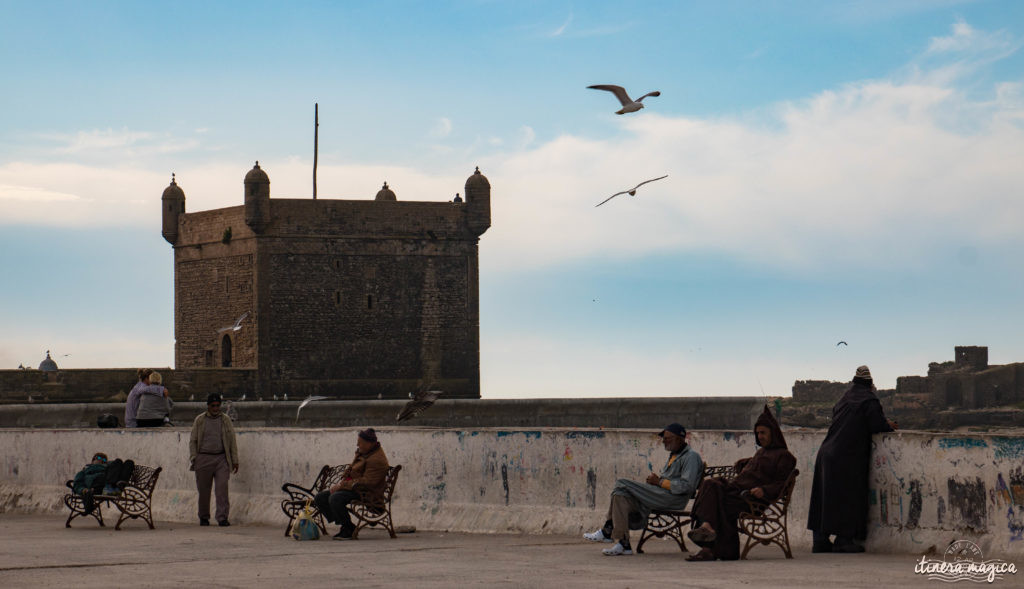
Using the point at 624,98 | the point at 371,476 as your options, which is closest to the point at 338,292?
the point at 624,98

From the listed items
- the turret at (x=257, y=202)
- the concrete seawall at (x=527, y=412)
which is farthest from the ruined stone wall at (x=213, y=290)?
the concrete seawall at (x=527, y=412)

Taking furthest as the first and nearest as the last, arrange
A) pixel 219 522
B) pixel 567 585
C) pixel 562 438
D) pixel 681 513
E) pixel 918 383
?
1. pixel 918 383
2. pixel 219 522
3. pixel 562 438
4. pixel 681 513
5. pixel 567 585

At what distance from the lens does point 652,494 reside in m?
10.9

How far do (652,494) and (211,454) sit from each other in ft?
18.0

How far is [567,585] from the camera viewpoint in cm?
909

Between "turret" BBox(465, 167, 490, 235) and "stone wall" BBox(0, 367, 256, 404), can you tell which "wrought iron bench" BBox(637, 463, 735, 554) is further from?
"turret" BBox(465, 167, 490, 235)

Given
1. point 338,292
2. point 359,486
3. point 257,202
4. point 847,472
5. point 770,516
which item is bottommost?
point 770,516

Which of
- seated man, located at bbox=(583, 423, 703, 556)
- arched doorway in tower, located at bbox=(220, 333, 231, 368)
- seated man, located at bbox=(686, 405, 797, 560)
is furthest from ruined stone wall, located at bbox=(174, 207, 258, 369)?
seated man, located at bbox=(686, 405, 797, 560)

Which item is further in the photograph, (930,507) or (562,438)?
(562,438)

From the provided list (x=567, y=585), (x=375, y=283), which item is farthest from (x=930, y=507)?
(x=375, y=283)

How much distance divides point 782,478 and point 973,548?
52.4 inches

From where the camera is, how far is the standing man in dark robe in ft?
35.1

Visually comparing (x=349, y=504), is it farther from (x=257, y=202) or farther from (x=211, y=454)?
(x=257, y=202)

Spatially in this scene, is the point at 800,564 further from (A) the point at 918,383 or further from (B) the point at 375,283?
(A) the point at 918,383
